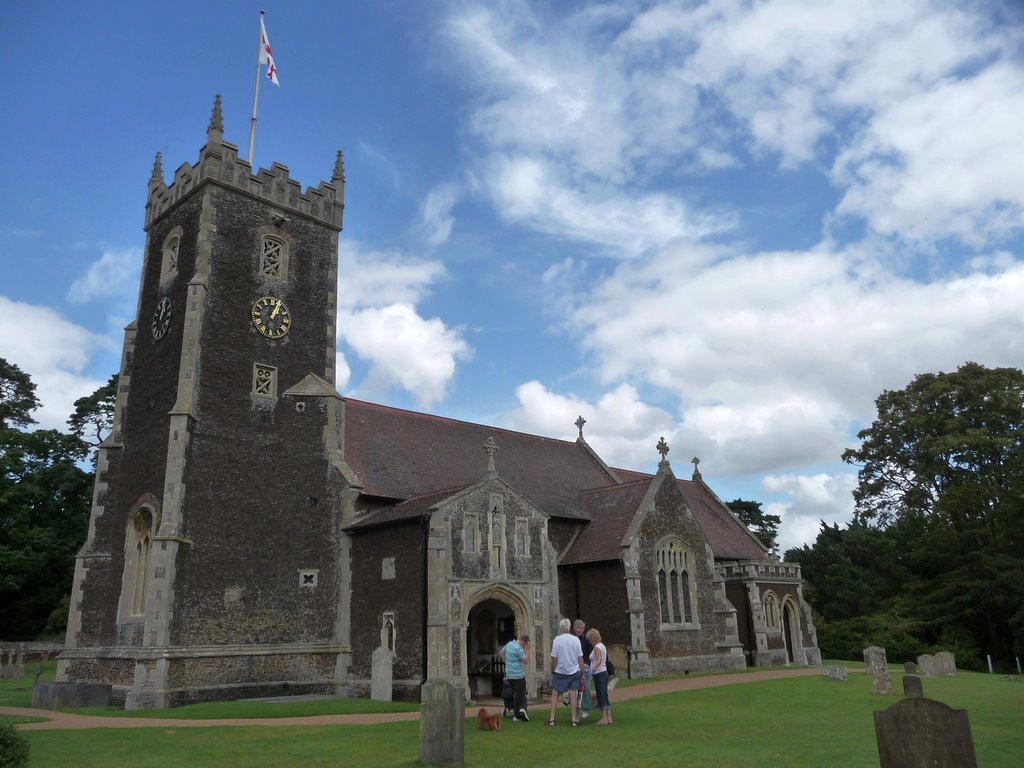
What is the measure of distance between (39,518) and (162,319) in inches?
902

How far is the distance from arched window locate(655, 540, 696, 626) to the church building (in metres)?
0.08

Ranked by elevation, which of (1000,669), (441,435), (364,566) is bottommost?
(1000,669)

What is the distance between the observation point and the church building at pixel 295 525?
825 inches

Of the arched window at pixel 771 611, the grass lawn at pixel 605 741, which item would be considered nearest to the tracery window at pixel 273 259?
the grass lawn at pixel 605 741

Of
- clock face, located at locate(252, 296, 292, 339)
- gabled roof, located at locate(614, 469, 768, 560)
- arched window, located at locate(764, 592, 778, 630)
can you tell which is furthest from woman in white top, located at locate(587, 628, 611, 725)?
arched window, located at locate(764, 592, 778, 630)

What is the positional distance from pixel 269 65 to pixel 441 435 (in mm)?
14825

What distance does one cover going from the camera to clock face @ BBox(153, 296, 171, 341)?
24.7 m

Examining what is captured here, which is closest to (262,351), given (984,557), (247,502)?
(247,502)

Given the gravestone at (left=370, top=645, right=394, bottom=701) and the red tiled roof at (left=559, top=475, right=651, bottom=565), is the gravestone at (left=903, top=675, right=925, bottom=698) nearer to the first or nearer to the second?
the gravestone at (left=370, top=645, right=394, bottom=701)

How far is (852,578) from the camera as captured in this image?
43.6 meters

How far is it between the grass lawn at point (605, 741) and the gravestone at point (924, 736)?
11.8 feet

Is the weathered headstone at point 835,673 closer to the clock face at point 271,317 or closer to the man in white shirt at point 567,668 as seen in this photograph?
the man in white shirt at point 567,668

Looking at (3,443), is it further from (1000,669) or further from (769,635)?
(1000,669)

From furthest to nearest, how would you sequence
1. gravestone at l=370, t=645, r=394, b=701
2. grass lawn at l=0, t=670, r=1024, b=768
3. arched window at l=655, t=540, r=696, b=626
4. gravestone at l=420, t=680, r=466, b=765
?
arched window at l=655, t=540, r=696, b=626 < gravestone at l=370, t=645, r=394, b=701 < grass lawn at l=0, t=670, r=1024, b=768 < gravestone at l=420, t=680, r=466, b=765
